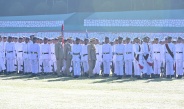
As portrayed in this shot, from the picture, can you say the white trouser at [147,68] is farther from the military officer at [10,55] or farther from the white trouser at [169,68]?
the military officer at [10,55]

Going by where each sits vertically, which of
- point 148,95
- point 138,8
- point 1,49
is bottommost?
point 148,95

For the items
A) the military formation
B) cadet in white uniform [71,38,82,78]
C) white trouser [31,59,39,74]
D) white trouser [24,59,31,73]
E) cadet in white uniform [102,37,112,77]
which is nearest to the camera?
the military formation

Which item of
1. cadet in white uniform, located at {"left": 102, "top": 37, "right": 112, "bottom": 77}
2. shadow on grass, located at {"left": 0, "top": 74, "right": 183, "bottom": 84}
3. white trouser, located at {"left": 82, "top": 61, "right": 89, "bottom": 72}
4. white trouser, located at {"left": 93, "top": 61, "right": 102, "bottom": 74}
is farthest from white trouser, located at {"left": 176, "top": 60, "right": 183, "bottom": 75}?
white trouser, located at {"left": 82, "top": 61, "right": 89, "bottom": 72}

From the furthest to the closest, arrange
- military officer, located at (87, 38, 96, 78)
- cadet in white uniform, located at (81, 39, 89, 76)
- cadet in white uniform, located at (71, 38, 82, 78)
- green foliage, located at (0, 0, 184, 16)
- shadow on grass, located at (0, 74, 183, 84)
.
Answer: green foliage, located at (0, 0, 184, 16) < cadet in white uniform, located at (81, 39, 89, 76) < cadet in white uniform, located at (71, 38, 82, 78) < military officer, located at (87, 38, 96, 78) < shadow on grass, located at (0, 74, 183, 84)

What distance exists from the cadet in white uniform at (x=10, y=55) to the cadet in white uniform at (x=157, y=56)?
557cm

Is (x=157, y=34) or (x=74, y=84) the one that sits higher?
(x=157, y=34)

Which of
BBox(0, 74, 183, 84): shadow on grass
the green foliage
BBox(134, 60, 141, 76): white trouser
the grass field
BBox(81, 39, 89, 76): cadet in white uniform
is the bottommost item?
the grass field

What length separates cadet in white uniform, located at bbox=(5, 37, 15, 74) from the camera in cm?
1903

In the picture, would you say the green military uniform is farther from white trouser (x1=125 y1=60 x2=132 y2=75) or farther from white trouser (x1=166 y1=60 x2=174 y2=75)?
white trouser (x1=166 y1=60 x2=174 y2=75)

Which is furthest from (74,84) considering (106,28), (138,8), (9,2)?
(9,2)

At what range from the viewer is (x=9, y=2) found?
44250 millimetres

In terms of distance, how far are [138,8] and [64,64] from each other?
885 inches

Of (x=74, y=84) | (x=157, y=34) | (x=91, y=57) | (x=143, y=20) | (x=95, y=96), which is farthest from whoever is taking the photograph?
(x=143, y=20)

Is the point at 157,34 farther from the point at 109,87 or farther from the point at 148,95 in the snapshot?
the point at 148,95
